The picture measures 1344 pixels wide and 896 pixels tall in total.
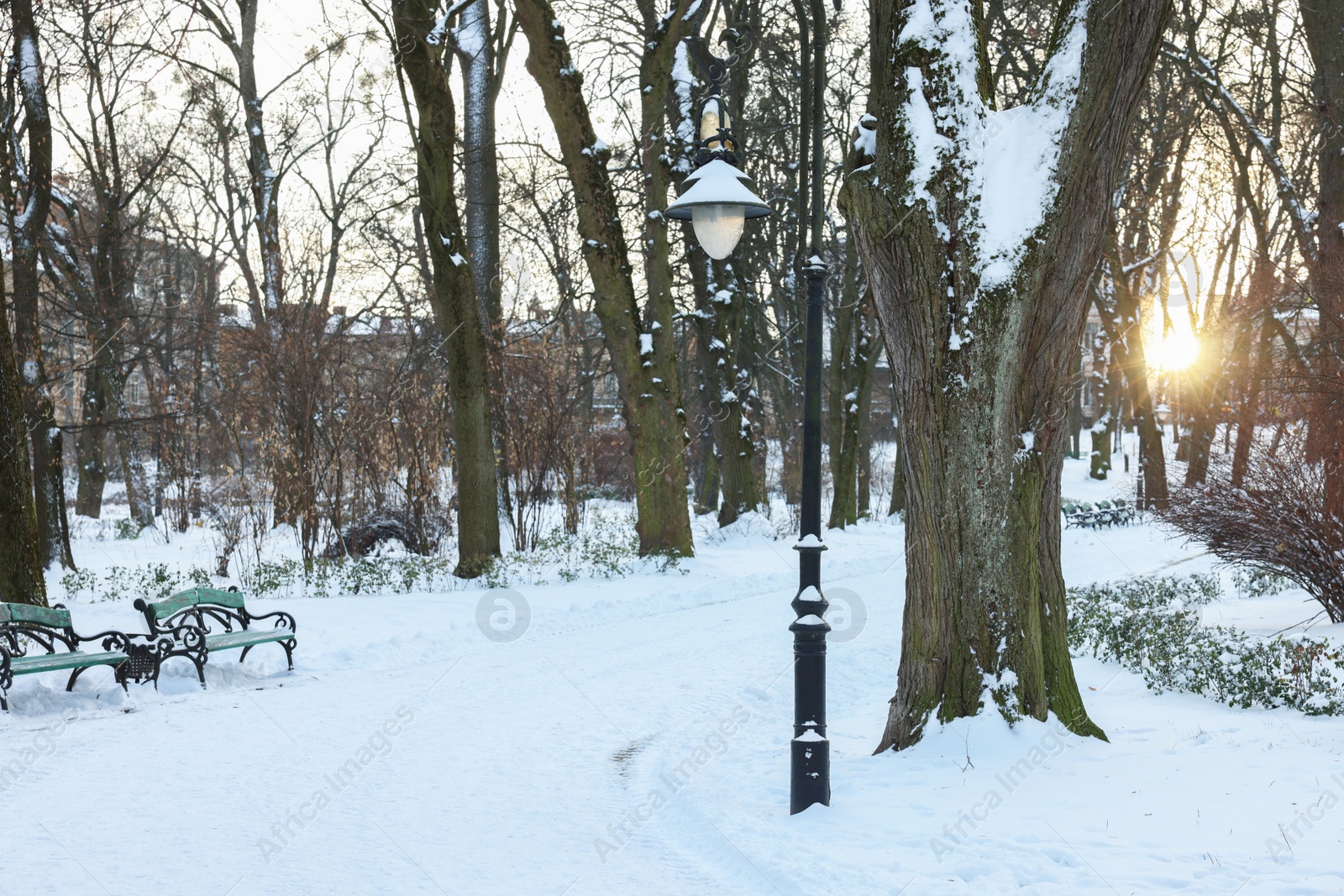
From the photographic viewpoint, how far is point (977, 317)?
5.92 meters

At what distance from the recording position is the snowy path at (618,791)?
15.4 ft

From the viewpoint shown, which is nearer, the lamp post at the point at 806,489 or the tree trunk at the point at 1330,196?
the lamp post at the point at 806,489

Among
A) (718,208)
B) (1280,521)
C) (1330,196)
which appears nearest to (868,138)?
(718,208)

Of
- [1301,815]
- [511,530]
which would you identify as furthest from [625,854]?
[511,530]

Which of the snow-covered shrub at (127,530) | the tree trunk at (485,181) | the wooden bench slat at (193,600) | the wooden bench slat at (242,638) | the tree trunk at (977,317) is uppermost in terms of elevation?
the tree trunk at (485,181)

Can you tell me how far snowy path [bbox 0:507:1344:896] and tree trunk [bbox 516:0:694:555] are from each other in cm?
648

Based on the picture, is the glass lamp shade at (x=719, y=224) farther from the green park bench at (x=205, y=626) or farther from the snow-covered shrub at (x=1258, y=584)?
the snow-covered shrub at (x=1258, y=584)

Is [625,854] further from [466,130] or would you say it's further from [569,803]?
[466,130]

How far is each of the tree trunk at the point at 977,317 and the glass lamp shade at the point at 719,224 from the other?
907 mm

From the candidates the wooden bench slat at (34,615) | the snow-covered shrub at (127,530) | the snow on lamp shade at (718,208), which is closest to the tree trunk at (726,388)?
the snow-covered shrub at (127,530)

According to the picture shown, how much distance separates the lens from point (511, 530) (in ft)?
60.5

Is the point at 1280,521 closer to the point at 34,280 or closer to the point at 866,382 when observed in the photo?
the point at 866,382

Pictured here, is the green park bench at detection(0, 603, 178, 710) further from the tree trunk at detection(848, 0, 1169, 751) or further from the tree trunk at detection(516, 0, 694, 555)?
the tree trunk at detection(516, 0, 694, 555)

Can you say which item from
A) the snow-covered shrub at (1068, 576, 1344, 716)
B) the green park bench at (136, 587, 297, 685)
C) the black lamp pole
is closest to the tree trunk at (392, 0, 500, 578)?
the green park bench at (136, 587, 297, 685)
